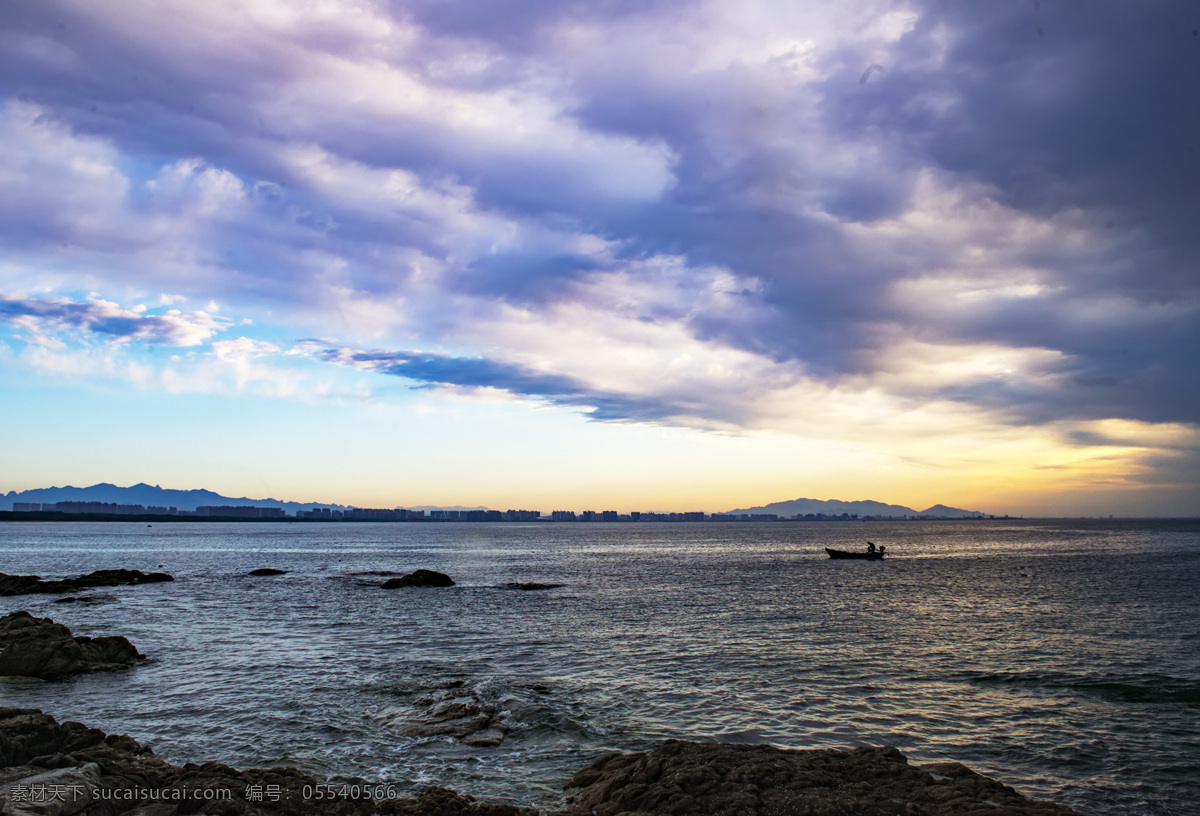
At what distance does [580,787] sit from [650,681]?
10.7 metres

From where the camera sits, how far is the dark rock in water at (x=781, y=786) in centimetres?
1218

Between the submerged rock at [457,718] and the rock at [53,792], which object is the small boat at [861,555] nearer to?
the submerged rock at [457,718]

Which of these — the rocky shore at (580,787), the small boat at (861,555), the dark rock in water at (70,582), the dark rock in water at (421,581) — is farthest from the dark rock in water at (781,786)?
the small boat at (861,555)

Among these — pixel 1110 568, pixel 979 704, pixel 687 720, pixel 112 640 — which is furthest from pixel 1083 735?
pixel 1110 568

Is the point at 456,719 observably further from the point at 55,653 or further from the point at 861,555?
the point at 861,555

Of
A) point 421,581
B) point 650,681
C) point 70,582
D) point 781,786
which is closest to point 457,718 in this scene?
point 650,681

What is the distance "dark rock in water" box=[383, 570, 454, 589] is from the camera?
63750mm

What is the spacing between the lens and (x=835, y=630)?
37.3m

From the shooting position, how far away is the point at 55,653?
2570 centimetres

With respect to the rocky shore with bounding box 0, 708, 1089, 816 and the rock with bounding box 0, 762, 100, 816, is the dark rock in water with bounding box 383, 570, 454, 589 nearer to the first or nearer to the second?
the rocky shore with bounding box 0, 708, 1089, 816

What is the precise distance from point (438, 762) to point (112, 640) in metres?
19.6

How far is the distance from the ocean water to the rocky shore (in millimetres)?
1894

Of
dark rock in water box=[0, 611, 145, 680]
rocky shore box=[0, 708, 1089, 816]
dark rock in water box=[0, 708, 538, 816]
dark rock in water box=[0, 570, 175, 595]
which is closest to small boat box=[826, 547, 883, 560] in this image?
dark rock in water box=[0, 570, 175, 595]

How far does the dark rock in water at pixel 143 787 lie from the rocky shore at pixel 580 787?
0.02 meters
